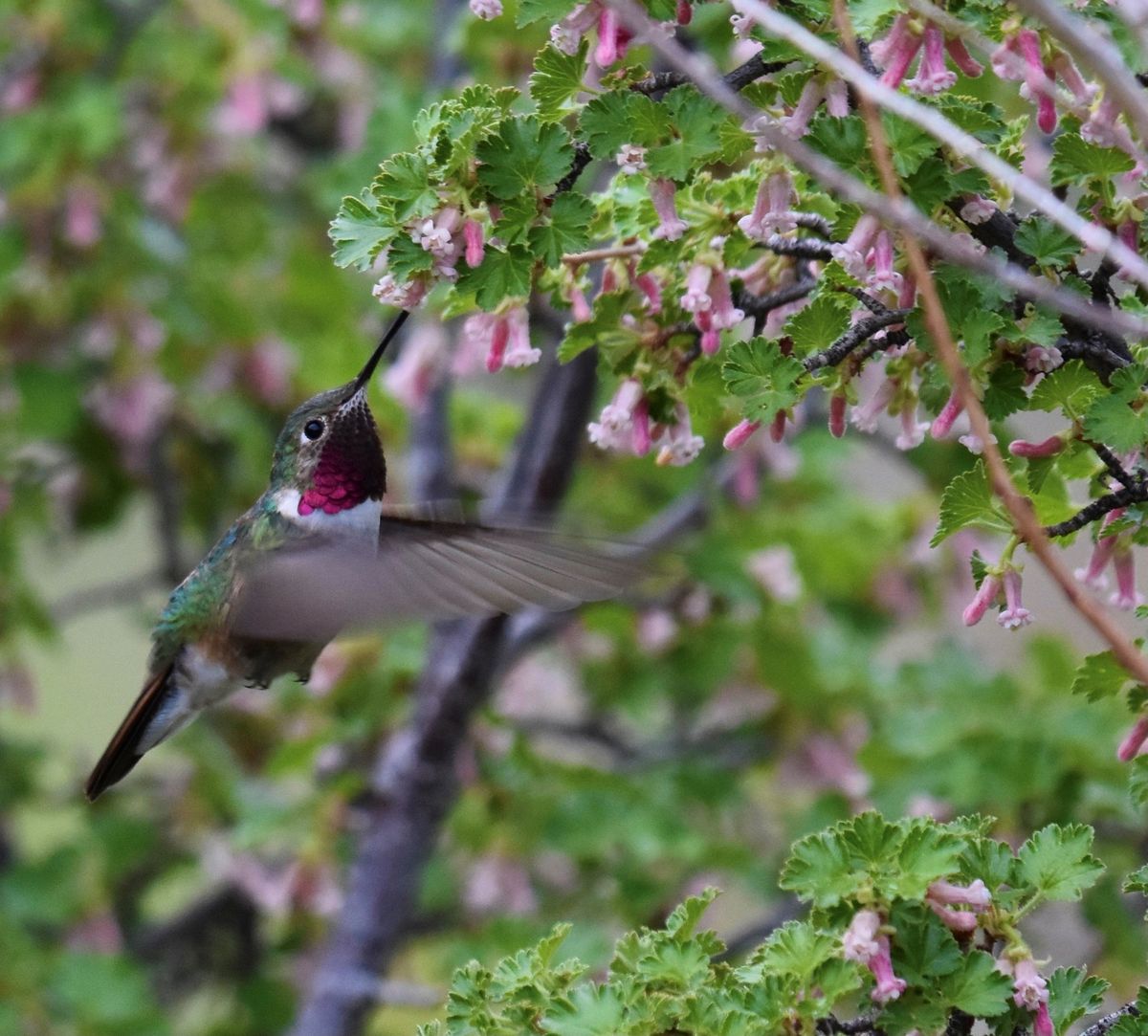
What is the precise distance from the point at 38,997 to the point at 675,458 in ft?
8.40

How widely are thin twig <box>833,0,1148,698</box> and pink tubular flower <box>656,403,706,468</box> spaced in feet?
1.20

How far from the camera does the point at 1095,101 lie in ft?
4.63

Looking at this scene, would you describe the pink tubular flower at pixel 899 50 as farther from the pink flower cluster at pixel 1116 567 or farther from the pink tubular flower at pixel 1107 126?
the pink flower cluster at pixel 1116 567

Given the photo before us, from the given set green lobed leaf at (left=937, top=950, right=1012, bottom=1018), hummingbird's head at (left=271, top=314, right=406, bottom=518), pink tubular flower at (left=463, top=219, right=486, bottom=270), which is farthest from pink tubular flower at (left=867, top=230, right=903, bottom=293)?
hummingbird's head at (left=271, top=314, right=406, bottom=518)

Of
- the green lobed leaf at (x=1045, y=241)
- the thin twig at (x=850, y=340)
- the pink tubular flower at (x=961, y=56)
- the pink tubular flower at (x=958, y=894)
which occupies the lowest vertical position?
the pink tubular flower at (x=958, y=894)

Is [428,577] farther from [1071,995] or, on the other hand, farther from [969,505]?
[1071,995]

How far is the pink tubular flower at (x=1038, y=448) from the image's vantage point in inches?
58.7

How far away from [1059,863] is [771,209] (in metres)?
0.62

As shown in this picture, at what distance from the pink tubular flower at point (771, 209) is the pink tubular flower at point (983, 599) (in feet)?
1.23

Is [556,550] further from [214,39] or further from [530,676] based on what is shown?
[214,39]

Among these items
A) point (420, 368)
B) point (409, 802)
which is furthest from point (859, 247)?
point (409, 802)

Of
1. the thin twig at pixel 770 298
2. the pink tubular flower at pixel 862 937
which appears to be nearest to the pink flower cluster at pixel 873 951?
the pink tubular flower at pixel 862 937

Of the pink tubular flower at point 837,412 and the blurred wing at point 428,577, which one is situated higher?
the blurred wing at point 428,577

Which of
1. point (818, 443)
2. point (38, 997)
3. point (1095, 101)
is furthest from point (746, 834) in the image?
point (1095, 101)
